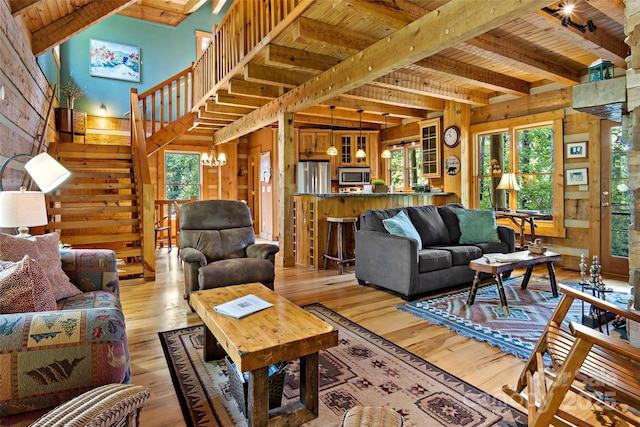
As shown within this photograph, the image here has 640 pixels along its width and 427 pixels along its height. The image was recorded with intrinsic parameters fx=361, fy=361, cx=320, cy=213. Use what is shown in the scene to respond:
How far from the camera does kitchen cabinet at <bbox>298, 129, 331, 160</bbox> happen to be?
8117mm

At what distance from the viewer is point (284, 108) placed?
217 inches

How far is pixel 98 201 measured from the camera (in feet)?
16.7

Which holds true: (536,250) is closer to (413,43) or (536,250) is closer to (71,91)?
(413,43)

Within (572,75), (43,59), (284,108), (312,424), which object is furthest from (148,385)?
(572,75)

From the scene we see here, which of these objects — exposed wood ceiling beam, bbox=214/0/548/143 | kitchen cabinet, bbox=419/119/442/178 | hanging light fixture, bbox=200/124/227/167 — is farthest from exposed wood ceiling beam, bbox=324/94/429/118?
hanging light fixture, bbox=200/124/227/167

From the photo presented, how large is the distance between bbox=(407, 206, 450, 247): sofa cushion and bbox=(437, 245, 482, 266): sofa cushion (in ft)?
1.03

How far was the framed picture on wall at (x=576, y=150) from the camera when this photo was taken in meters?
5.01

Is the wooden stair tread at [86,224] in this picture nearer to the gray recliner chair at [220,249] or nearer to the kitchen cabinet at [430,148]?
the gray recliner chair at [220,249]

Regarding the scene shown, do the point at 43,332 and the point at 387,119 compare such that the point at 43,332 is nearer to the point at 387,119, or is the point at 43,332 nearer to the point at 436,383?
the point at 436,383

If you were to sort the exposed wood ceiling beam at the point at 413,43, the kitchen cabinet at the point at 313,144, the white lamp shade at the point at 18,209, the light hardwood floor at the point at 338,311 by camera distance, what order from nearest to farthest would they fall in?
the light hardwood floor at the point at 338,311 → the white lamp shade at the point at 18,209 → the exposed wood ceiling beam at the point at 413,43 → the kitchen cabinet at the point at 313,144

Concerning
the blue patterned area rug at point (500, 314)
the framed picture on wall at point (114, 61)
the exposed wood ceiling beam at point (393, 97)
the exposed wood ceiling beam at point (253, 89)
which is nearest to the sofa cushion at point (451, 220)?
the blue patterned area rug at point (500, 314)

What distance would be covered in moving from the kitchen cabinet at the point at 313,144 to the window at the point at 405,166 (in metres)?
1.54

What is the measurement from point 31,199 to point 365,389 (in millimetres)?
2492

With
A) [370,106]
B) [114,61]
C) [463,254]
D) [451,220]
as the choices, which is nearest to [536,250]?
[463,254]
